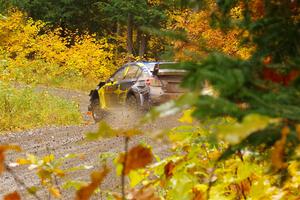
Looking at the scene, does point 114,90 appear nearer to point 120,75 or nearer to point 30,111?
point 120,75

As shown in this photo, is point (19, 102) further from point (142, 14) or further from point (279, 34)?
point (142, 14)

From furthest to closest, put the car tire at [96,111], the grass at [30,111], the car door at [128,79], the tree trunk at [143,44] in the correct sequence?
the tree trunk at [143,44] < the car tire at [96,111] < the car door at [128,79] < the grass at [30,111]

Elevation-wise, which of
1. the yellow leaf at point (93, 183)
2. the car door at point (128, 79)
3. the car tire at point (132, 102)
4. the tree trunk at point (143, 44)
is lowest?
the tree trunk at point (143, 44)

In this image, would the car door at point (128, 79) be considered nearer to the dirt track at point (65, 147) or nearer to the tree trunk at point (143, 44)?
the dirt track at point (65, 147)

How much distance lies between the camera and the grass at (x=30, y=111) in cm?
1288

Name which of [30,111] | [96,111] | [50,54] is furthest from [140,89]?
[50,54]

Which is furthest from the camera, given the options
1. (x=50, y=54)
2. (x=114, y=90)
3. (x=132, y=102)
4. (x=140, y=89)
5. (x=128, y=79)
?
(x=50, y=54)

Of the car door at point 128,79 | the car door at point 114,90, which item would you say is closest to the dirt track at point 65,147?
the car door at point 128,79

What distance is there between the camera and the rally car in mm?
14055

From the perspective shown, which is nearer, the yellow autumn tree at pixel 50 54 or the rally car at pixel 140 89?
the rally car at pixel 140 89

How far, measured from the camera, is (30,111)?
45.0 ft

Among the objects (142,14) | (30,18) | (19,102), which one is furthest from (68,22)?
(19,102)

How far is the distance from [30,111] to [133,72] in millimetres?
2843

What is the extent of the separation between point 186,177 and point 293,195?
0.54 metres
